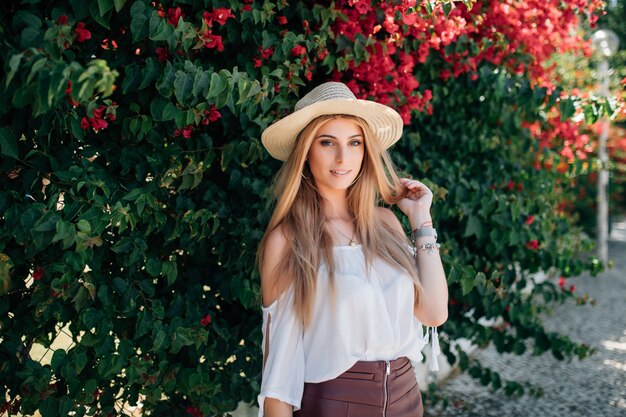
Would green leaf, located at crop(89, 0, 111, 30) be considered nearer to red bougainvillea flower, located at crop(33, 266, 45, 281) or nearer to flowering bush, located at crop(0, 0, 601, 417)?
flowering bush, located at crop(0, 0, 601, 417)

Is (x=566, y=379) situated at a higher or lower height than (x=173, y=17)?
lower

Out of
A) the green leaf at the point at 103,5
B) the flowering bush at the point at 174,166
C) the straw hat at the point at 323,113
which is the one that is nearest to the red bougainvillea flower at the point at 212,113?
the flowering bush at the point at 174,166

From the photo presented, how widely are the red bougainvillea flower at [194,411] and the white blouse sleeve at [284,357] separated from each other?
0.61 meters

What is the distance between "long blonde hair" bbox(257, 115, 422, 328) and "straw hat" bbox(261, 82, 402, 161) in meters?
0.04

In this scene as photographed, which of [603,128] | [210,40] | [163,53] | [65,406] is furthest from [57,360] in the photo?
[603,128]

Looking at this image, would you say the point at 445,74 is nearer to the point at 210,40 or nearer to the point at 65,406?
the point at 210,40

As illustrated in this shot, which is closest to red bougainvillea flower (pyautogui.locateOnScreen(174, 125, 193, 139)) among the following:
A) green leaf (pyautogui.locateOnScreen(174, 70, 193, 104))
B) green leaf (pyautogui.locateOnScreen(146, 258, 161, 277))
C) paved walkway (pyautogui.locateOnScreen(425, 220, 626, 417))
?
green leaf (pyautogui.locateOnScreen(174, 70, 193, 104))

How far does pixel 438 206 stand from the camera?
356 centimetres

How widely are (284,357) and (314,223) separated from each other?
1.67ft

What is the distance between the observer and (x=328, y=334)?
2332 millimetres

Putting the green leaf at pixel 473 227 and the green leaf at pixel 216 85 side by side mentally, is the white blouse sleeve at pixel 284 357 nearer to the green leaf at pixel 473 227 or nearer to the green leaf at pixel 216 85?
the green leaf at pixel 216 85

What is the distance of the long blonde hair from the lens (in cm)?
232

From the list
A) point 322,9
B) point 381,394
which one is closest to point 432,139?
point 322,9

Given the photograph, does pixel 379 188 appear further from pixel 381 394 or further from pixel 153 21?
pixel 153 21
